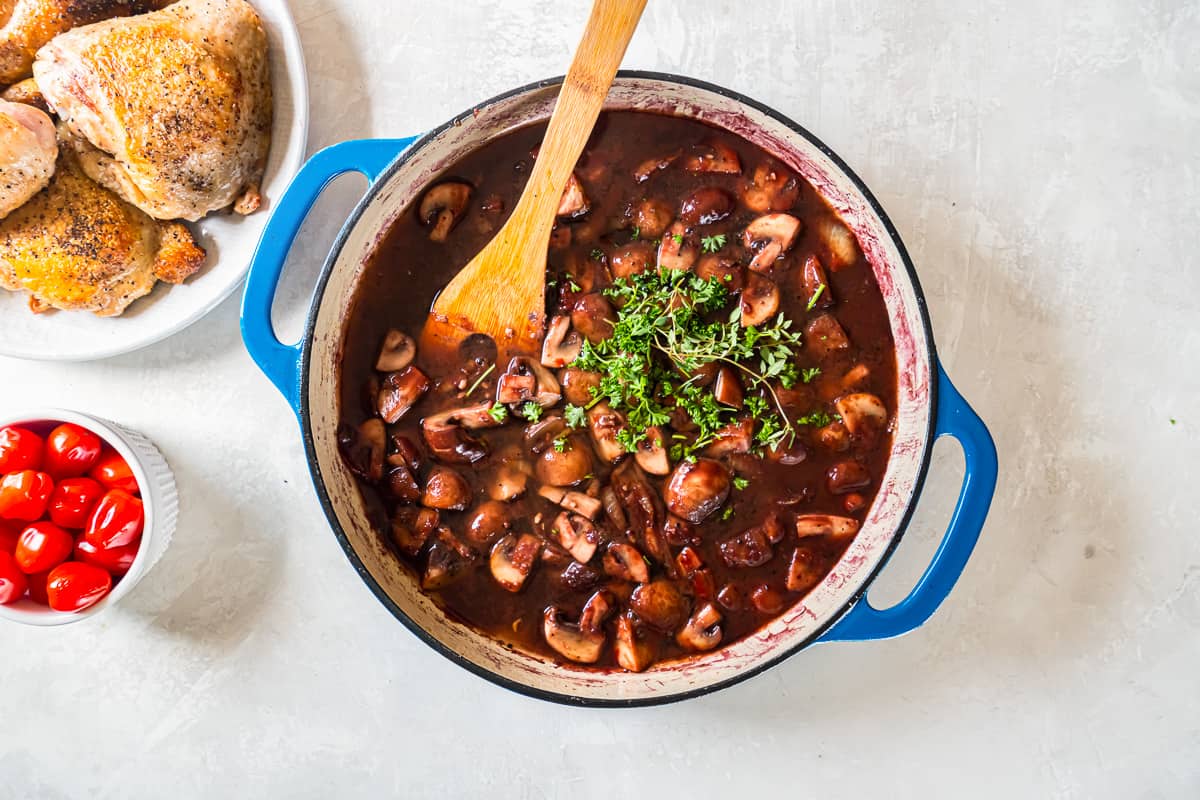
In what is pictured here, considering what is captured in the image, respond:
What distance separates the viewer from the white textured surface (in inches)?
117

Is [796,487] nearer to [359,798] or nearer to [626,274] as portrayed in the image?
[626,274]

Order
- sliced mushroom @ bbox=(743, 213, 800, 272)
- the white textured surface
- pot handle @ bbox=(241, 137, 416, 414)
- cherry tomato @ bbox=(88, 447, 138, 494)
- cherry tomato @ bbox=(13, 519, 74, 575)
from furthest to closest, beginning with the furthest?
the white textured surface < cherry tomato @ bbox=(88, 447, 138, 494) < cherry tomato @ bbox=(13, 519, 74, 575) < sliced mushroom @ bbox=(743, 213, 800, 272) < pot handle @ bbox=(241, 137, 416, 414)

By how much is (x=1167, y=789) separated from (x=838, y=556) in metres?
1.56

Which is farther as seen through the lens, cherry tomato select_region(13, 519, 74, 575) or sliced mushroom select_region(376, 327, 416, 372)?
cherry tomato select_region(13, 519, 74, 575)

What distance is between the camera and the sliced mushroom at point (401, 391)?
262 centimetres

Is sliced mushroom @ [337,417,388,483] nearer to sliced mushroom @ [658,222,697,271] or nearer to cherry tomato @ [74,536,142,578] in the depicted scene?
cherry tomato @ [74,536,142,578]

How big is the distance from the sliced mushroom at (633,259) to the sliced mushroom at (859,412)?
713mm

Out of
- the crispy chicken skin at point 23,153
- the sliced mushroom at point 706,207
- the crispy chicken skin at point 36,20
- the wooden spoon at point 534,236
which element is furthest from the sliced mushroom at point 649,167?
the crispy chicken skin at point 23,153

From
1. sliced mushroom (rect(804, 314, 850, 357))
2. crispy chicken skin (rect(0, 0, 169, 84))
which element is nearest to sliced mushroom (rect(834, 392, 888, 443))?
sliced mushroom (rect(804, 314, 850, 357))

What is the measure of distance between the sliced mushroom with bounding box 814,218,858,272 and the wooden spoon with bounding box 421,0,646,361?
0.79 metres

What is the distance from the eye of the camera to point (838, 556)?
108 inches

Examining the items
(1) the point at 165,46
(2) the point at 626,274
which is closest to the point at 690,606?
(2) the point at 626,274

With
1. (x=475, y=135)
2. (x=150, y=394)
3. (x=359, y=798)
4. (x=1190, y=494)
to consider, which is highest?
(x=475, y=135)

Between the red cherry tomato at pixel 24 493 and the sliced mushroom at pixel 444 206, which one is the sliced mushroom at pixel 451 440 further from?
the red cherry tomato at pixel 24 493
